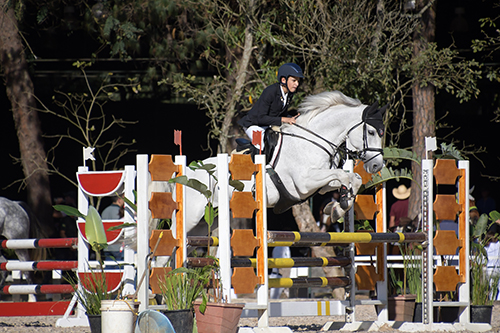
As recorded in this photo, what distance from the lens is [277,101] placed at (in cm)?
522

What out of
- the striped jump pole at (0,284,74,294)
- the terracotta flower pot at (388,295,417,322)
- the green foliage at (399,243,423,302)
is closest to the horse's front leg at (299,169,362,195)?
the green foliage at (399,243,423,302)

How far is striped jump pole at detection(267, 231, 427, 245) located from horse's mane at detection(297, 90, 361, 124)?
49.6 inches

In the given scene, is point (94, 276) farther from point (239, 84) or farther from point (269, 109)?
point (239, 84)

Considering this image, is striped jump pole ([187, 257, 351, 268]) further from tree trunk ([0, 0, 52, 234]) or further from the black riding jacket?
tree trunk ([0, 0, 52, 234])

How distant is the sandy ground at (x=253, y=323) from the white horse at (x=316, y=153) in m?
1.04

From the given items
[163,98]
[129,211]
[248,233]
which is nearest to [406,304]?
[248,233]

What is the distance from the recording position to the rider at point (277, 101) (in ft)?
16.9

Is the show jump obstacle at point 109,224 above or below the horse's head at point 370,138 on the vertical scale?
below

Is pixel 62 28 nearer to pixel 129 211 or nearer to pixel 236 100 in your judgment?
pixel 236 100

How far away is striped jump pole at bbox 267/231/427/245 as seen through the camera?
4.17m

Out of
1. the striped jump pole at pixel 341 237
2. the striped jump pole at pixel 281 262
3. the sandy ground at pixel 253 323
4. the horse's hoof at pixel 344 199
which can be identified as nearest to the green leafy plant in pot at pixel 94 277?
the striped jump pole at pixel 281 262

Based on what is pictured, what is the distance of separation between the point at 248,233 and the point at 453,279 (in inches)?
70.6

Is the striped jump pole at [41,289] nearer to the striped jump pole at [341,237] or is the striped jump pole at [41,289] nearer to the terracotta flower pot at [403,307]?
the striped jump pole at [341,237]

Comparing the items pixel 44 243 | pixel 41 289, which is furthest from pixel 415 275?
pixel 41 289
